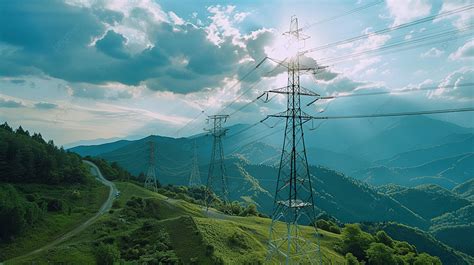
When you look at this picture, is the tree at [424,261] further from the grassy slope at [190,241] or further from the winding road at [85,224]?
the winding road at [85,224]

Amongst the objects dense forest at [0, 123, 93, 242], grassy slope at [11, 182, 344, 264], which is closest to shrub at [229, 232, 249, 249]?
grassy slope at [11, 182, 344, 264]

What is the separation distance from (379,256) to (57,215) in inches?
3736

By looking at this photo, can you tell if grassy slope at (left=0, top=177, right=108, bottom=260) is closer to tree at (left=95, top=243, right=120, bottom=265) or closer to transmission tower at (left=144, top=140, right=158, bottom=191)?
transmission tower at (left=144, top=140, right=158, bottom=191)

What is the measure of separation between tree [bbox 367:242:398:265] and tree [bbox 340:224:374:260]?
380 centimetres

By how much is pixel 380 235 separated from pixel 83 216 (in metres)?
106

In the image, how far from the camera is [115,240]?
74.2 metres

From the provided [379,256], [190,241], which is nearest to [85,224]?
[190,241]

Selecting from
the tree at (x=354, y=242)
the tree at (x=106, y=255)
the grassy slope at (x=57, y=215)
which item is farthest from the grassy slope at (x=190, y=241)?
the tree at (x=354, y=242)

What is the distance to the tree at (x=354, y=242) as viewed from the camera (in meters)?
111

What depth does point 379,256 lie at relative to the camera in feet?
346

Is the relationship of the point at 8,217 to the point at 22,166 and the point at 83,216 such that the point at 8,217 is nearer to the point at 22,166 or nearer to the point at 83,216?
the point at 83,216

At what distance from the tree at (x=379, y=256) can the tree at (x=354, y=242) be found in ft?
12.5

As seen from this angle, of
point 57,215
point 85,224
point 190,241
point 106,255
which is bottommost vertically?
point 106,255

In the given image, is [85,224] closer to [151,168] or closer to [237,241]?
[237,241]
